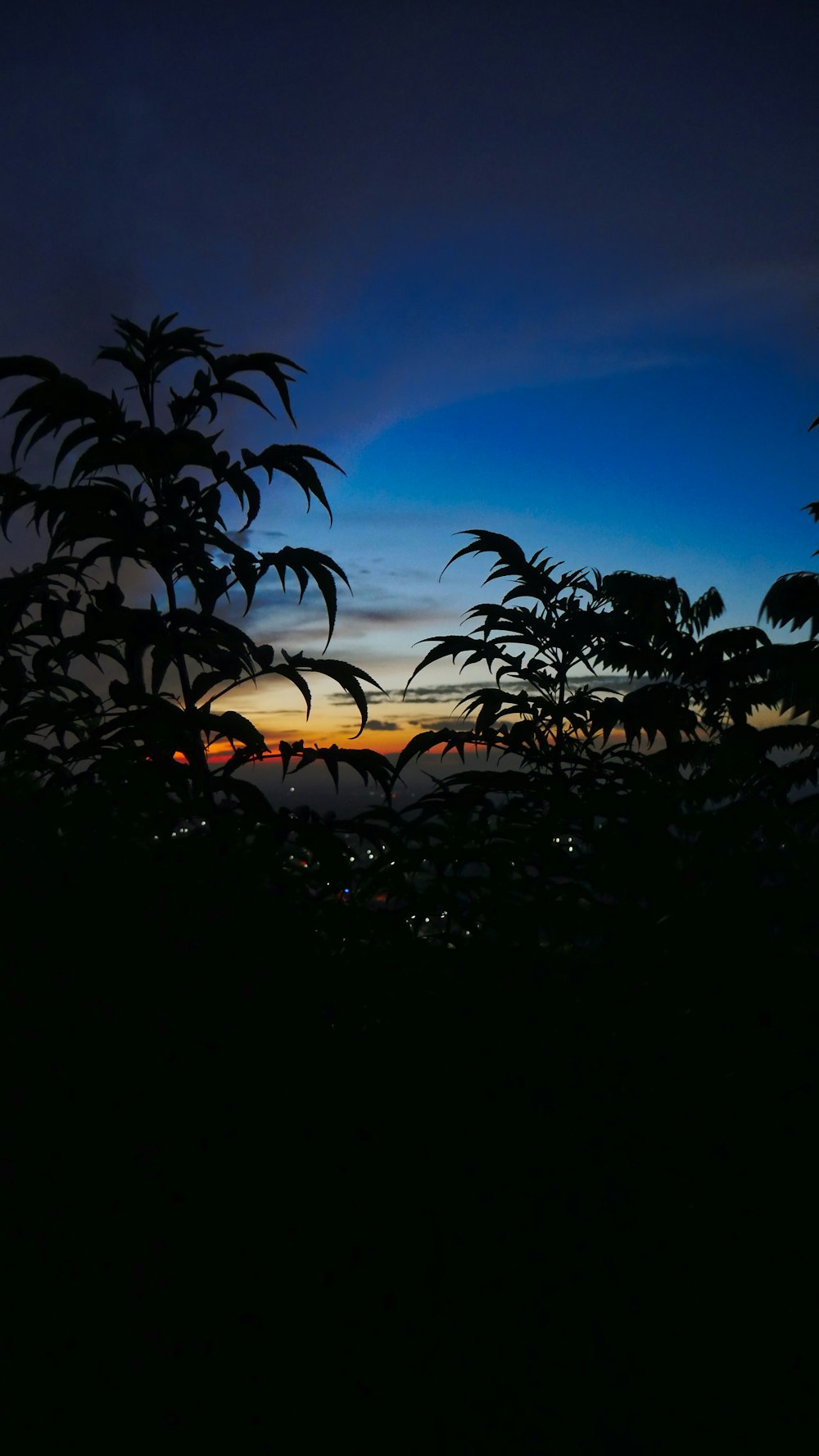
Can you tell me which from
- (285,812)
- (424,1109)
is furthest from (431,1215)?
(285,812)

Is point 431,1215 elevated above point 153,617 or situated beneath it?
situated beneath

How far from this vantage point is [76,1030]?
90.7 inches

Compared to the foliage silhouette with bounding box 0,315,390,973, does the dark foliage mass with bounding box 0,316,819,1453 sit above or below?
below

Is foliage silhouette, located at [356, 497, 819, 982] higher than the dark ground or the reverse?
higher

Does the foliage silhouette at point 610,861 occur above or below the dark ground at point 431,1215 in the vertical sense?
above

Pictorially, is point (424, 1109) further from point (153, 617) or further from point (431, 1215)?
point (153, 617)

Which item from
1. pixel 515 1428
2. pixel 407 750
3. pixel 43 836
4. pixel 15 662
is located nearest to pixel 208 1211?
pixel 515 1428

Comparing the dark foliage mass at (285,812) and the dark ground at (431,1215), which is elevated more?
the dark foliage mass at (285,812)

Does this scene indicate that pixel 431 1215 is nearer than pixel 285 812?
Yes

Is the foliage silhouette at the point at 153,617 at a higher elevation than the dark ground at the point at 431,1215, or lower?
higher

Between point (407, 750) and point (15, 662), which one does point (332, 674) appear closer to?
point (407, 750)

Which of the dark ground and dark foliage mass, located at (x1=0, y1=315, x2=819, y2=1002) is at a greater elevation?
dark foliage mass, located at (x1=0, y1=315, x2=819, y2=1002)

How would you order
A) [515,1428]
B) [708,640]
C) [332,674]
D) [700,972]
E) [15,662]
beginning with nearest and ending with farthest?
[515,1428] < [700,972] < [332,674] < [15,662] < [708,640]

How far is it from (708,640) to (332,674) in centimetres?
609
